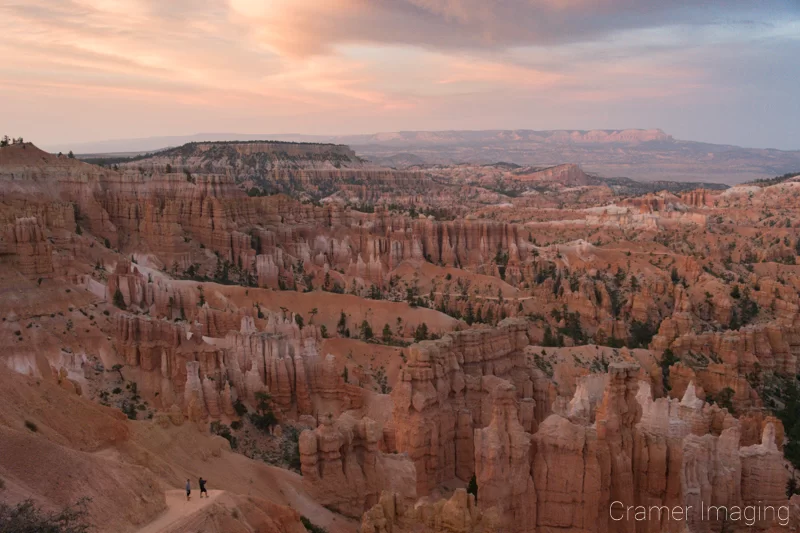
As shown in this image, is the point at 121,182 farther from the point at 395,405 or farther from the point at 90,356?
the point at 395,405

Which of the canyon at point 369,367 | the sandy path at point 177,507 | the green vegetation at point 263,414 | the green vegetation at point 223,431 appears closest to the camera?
the sandy path at point 177,507

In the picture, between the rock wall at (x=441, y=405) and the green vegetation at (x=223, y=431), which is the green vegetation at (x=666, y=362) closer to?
the rock wall at (x=441, y=405)

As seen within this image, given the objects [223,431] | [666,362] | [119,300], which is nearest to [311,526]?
[223,431]

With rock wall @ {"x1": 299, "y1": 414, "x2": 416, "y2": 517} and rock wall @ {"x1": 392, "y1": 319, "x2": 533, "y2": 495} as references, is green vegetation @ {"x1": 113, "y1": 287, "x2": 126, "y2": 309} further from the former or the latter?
rock wall @ {"x1": 299, "y1": 414, "x2": 416, "y2": 517}

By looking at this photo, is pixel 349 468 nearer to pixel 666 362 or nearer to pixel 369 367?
pixel 369 367

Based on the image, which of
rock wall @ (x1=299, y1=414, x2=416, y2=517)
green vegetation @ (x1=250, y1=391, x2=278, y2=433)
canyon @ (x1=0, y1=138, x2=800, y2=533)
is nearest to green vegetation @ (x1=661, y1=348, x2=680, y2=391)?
canyon @ (x1=0, y1=138, x2=800, y2=533)

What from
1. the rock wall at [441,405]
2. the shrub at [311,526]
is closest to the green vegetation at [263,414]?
the rock wall at [441,405]
